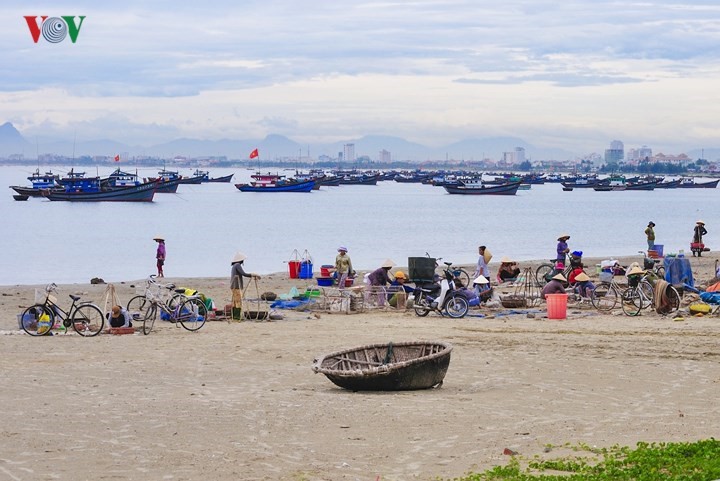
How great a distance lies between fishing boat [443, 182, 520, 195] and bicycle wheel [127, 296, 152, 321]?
4560 inches

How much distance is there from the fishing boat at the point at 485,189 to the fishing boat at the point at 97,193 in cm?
4458

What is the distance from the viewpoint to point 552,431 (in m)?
10.2

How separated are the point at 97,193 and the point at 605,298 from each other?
8417 centimetres

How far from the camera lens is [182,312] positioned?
1858 cm

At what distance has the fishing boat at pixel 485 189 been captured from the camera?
445 feet

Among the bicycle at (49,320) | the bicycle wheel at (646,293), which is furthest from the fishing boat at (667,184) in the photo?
the bicycle at (49,320)

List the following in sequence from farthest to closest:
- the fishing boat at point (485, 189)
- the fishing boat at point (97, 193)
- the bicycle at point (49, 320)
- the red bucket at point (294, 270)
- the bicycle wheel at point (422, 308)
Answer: the fishing boat at point (485, 189), the fishing boat at point (97, 193), the red bucket at point (294, 270), the bicycle wheel at point (422, 308), the bicycle at point (49, 320)

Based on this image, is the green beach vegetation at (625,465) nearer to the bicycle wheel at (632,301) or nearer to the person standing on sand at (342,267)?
the bicycle wheel at (632,301)

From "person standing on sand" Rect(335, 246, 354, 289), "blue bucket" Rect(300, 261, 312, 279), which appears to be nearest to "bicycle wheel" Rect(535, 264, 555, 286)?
"person standing on sand" Rect(335, 246, 354, 289)

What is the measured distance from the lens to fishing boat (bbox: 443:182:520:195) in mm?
135500

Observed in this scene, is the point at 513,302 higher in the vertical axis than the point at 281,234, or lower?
lower

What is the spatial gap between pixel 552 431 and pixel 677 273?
44.7 ft

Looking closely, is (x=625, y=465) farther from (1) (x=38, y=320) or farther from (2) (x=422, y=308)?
(2) (x=422, y=308)

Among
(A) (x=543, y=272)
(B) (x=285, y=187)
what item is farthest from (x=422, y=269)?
(B) (x=285, y=187)
